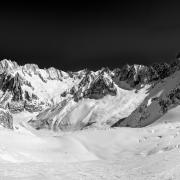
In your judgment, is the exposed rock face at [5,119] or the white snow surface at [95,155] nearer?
the white snow surface at [95,155]

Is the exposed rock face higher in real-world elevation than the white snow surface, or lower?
higher

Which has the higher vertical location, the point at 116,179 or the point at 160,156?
the point at 160,156

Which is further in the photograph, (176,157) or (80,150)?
(80,150)

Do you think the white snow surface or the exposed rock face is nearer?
the white snow surface

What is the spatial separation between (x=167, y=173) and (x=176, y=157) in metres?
6.23

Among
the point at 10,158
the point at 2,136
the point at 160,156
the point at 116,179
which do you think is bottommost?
the point at 116,179

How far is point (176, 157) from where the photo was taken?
3369 centimetres

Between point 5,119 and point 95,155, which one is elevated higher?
point 5,119

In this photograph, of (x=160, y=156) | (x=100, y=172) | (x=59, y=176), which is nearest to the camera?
(x=59, y=176)

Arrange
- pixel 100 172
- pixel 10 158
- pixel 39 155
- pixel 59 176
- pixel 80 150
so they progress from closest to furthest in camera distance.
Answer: pixel 59 176
pixel 100 172
pixel 10 158
pixel 39 155
pixel 80 150

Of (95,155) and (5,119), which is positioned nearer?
(95,155)

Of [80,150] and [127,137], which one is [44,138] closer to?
[80,150]

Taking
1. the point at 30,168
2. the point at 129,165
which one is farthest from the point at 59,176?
the point at 129,165

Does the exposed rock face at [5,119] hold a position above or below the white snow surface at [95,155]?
above
